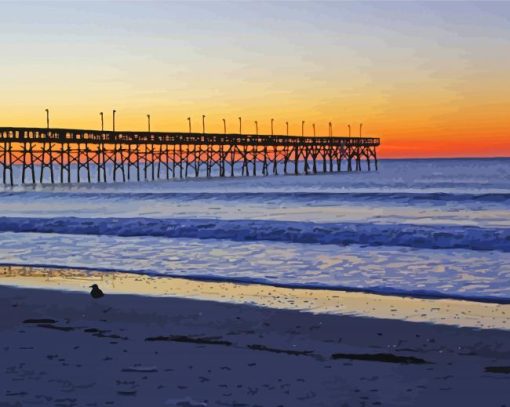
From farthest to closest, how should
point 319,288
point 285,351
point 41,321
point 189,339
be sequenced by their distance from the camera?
1. point 319,288
2. point 41,321
3. point 189,339
4. point 285,351

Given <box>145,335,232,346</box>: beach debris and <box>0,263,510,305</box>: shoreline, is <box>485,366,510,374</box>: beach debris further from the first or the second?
<box>0,263,510,305</box>: shoreline

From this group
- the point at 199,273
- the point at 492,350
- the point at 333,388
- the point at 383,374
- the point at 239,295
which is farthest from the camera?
the point at 199,273

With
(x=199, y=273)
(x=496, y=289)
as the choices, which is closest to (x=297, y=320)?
(x=496, y=289)

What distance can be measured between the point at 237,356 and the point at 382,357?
1071 millimetres

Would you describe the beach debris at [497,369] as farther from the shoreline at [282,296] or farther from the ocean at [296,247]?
the ocean at [296,247]

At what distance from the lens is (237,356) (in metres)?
6.23

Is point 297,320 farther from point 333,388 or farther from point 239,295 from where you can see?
point 333,388

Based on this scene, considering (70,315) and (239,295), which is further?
(239,295)

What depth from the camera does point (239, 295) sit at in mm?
9695

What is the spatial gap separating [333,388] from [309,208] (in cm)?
2680

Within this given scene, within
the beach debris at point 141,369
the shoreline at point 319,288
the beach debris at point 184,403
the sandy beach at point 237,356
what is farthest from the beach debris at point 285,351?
the shoreline at point 319,288

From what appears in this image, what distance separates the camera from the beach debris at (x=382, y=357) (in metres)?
6.09

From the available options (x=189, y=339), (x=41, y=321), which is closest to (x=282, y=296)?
(x=189, y=339)

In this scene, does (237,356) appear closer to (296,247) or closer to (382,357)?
(382,357)
